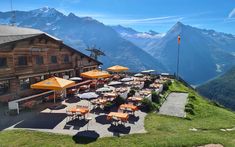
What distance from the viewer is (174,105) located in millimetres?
27078

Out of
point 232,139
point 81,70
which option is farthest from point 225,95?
point 232,139

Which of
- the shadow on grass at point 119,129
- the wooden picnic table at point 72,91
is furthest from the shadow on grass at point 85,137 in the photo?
the wooden picnic table at point 72,91

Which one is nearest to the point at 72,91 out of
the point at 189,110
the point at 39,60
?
the point at 39,60

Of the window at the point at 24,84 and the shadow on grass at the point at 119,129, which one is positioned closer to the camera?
the shadow on grass at the point at 119,129

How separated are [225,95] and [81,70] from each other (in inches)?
6612

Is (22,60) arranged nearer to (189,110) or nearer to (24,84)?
(24,84)

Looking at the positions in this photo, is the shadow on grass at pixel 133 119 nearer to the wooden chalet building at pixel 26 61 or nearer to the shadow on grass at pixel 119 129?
the shadow on grass at pixel 119 129

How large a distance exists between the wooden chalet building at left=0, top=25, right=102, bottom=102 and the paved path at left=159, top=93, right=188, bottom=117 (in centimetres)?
1554

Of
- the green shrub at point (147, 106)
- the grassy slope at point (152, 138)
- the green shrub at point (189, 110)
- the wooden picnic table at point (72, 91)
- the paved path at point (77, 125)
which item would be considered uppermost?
the wooden picnic table at point (72, 91)

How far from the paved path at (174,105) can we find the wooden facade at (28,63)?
1555 centimetres

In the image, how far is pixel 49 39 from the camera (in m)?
31.7

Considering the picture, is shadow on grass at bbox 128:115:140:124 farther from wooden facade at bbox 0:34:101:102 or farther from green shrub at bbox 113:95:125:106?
wooden facade at bbox 0:34:101:102

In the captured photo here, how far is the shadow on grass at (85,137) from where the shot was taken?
15.2 meters

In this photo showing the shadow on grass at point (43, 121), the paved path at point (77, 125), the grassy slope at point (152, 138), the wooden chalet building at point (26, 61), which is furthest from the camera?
the wooden chalet building at point (26, 61)
